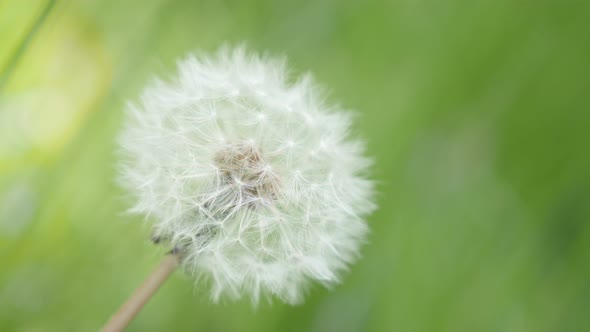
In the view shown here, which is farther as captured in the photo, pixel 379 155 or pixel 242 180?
pixel 379 155

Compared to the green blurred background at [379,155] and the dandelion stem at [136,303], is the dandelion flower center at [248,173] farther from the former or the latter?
the green blurred background at [379,155]

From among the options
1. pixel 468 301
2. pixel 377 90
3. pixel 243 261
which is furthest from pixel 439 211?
pixel 243 261

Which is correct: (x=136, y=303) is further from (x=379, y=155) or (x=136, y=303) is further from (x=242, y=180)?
(x=379, y=155)

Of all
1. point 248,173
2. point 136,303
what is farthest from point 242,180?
point 136,303

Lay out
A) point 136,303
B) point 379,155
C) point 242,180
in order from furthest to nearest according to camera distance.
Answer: point 379,155
point 242,180
point 136,303

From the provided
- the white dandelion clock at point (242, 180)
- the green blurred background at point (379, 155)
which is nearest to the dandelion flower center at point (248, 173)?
the white dandelion clock at point (242, 180)

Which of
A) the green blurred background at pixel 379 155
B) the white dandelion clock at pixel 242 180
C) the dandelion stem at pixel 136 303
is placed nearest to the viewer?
the dandelion stem at pixel 136 303
